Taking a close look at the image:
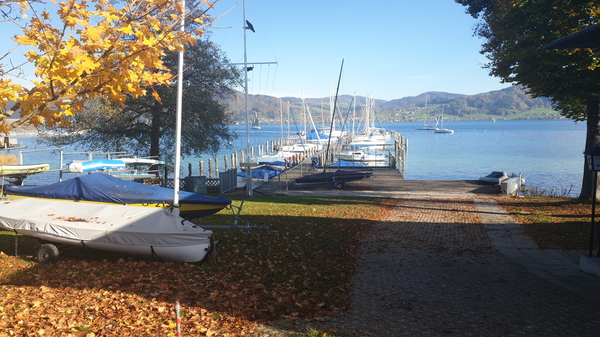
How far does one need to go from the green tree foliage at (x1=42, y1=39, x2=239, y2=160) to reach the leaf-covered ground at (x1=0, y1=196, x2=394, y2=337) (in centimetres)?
1679

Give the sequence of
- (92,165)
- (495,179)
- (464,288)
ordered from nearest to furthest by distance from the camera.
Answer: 1. (464,288)
2. (92,165)
3. (495,179)

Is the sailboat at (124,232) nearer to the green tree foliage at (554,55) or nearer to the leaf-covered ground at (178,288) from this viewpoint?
the leaf-covered ground at (178,288)

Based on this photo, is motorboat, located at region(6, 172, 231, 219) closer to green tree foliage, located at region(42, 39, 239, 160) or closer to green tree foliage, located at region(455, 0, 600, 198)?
green tree foliage, located at region(455, 0, 600, 198)

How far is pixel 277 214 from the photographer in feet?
55.9

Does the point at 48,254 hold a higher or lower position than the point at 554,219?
higher

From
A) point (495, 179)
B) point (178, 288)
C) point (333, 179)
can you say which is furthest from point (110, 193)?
point (495, 179)

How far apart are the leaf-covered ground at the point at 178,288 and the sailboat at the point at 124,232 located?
0.34m

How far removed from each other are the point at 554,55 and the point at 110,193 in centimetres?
1585

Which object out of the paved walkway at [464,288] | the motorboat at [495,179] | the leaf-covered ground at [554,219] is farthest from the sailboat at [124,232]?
the motorboat at [495,179]

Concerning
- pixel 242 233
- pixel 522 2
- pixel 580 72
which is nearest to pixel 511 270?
pixel 242 233

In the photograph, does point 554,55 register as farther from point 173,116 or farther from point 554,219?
point 173,116

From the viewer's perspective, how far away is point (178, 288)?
26.2 feet

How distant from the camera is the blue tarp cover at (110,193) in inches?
467

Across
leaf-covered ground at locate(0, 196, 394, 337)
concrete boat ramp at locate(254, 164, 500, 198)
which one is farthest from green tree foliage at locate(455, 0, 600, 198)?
leaf-covered ground at locate(0, 196, 394, 337)
